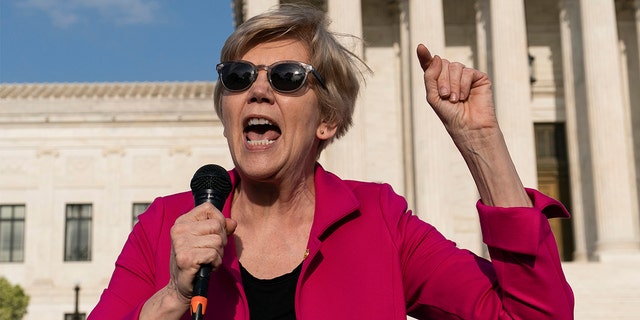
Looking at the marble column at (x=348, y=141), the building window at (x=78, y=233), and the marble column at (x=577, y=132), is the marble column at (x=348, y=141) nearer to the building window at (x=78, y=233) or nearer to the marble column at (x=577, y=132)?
the marble column at (x=577, y=132)

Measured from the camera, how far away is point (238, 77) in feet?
10.2

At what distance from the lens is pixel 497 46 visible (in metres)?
32.9

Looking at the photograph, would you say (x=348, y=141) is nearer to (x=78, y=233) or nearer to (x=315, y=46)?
(x=78, y=233)

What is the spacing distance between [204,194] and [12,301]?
37.2 metres

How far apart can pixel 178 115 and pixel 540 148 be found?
18.8m

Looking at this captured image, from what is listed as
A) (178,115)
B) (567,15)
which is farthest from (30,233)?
(567,15)

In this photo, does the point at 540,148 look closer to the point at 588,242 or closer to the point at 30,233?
the point at 588,242

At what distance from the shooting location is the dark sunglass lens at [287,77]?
122 inches

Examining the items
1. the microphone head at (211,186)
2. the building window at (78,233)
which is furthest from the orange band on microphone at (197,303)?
the building window at (78,233)

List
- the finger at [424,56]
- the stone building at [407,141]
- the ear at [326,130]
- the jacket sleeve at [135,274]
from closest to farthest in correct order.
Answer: the finger at [424,56] → the jacket sleeve at [135,274] → the ear at [326,130] → the stone building at [407,141]

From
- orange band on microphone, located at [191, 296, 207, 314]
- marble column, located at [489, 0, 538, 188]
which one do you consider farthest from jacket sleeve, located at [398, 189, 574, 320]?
marble column, located at [489, 0, 538, 188]

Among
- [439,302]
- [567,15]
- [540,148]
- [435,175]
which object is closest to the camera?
[439,302]

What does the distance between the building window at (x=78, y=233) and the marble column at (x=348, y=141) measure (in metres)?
15.0

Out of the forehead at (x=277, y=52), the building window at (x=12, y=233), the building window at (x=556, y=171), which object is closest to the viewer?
the forehead at (x=277, y=52)
